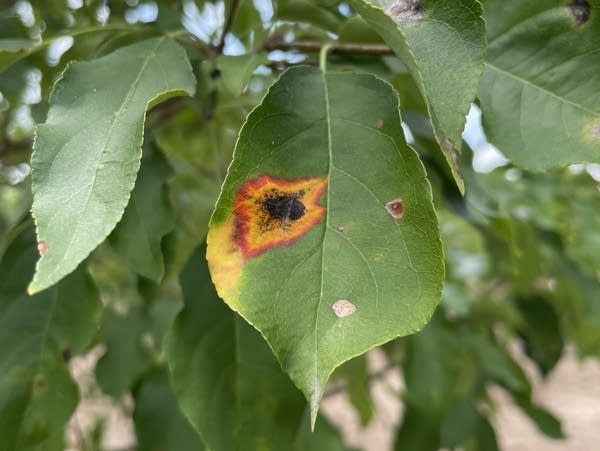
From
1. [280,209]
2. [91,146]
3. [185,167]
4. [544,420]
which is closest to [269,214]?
[280,209]

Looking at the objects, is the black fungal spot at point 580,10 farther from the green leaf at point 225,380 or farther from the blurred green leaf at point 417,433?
the blurred green leaf at point 417,433

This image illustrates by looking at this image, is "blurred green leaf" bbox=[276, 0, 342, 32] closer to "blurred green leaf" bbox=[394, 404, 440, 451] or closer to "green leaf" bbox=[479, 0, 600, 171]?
"green leaf" bbox=[479, 0, 600, 171]

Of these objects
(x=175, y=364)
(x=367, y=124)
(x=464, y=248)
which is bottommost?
(x=464, y=248)

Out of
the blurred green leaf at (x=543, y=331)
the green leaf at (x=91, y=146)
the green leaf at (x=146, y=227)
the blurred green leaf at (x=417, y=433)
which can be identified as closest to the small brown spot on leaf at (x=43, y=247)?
the green leaf at (x=91, y=146)

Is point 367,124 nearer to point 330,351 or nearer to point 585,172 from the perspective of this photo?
point 330,351

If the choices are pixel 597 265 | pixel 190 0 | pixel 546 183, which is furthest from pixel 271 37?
pixel 546 183

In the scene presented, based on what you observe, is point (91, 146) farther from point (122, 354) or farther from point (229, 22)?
point (122, 354)
